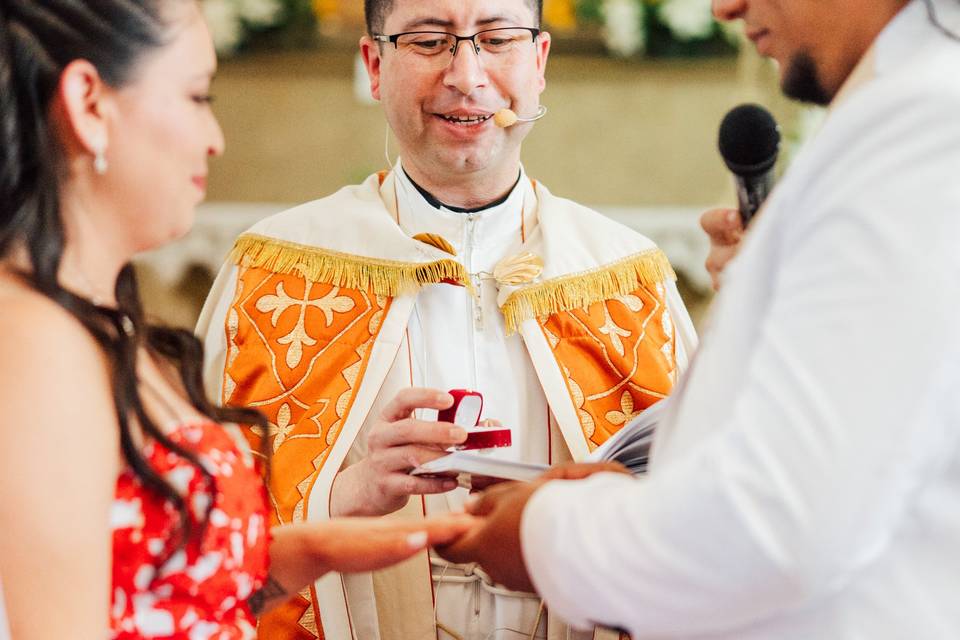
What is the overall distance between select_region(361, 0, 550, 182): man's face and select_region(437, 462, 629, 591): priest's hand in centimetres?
143

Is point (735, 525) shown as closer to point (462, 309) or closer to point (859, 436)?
point (859, 436)

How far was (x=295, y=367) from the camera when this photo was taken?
9.37 feet

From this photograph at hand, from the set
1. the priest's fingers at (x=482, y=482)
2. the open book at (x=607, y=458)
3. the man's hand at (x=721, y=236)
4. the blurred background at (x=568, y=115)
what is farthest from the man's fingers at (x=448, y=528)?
the blurred background at (x=568, y=115)

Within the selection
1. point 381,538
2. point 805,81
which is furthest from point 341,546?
point 805,81

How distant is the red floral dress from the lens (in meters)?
1.57

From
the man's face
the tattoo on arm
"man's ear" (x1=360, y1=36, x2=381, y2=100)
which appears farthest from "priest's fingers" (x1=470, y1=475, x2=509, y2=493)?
"man's ear" (x1=360, y1=36, x2=381, y2=100)

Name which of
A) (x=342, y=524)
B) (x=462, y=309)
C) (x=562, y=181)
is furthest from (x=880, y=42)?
(x=562, y=181)

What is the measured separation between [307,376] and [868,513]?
1847 mm

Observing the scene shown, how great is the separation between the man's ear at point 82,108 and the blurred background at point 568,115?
164 inches

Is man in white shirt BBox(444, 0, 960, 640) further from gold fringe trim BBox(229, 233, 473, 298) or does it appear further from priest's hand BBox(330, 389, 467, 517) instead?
gold fringe trim BBox(229, 233, 473, 298)

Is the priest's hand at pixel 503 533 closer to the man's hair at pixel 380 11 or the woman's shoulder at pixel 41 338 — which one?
the woman's shoulder at pixel 41 338

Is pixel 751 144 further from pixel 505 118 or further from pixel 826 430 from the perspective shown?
pixel 505 118

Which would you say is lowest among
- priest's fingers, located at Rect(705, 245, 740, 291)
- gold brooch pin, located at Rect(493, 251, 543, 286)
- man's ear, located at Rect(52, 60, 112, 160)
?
gold brooch pin, located at Rect(493, 251, 543, 286)

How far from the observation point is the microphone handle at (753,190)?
1844 mm
